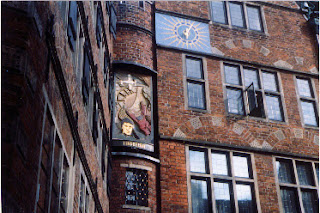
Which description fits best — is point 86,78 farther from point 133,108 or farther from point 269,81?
point 269,81

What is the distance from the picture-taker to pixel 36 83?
4332mm

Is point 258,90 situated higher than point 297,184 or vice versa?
point 258,90

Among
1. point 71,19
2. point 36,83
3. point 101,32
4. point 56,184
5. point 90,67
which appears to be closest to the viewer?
point 36,83

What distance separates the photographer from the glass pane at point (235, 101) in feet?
41.9

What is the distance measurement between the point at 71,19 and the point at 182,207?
5846 millimetres

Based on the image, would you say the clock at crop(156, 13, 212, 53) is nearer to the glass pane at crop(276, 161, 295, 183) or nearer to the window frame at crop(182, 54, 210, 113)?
the window frame at crop(182, 54, 210, 113)

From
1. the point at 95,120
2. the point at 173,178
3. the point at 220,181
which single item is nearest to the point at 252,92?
the point at 220,181

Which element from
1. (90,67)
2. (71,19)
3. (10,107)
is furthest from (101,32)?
(10,107)

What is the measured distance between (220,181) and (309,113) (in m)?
3.73

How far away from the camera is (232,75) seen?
13.4 meters

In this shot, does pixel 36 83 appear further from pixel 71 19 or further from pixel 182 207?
pixel 182 207

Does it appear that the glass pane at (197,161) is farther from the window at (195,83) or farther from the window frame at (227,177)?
the window at (195,83)

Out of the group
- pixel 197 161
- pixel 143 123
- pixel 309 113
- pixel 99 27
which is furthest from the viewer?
pixel 309 113

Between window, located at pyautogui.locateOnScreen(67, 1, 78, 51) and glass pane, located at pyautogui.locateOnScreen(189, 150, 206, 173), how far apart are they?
5674mm
